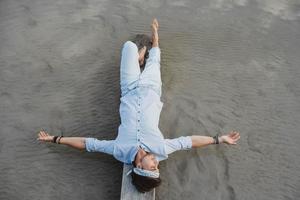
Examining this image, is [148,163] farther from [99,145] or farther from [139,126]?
[99,145]

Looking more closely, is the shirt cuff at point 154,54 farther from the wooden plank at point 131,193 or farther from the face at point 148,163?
the wooden plank at point 131,193

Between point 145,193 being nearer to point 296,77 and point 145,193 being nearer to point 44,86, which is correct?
point 44,86

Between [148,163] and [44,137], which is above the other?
[44,137]

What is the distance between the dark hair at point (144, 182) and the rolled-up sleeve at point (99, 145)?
48cm

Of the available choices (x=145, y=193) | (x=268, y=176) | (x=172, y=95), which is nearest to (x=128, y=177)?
(x=145, y=193)

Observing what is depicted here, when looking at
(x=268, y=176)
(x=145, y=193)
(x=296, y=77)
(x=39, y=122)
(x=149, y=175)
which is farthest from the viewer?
(x=296, y=77)

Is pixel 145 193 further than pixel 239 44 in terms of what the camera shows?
No

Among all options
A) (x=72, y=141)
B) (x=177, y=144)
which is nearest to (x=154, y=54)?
(x=177, y=144)

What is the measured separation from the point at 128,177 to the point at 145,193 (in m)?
0.30

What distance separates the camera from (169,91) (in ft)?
19.5

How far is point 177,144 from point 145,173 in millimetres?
685

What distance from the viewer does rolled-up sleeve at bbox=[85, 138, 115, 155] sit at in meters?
4.95

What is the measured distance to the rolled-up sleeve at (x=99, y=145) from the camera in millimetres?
4945

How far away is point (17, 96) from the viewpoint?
586cm
